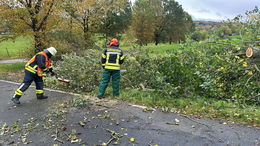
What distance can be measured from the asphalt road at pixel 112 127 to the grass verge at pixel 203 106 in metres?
0.26

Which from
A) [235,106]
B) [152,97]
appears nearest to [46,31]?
[152,97]

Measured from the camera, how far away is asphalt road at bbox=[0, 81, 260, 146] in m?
3.45

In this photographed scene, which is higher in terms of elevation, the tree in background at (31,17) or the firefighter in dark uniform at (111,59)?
the tree in background at (31,17)

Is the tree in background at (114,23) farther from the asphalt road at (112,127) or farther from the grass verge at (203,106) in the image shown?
the asphalt road at (112,127)

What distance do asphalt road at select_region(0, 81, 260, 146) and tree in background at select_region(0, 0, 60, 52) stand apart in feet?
22.8

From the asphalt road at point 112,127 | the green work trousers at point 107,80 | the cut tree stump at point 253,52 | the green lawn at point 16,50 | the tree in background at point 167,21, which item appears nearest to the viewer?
the asphalt road at point 112,127

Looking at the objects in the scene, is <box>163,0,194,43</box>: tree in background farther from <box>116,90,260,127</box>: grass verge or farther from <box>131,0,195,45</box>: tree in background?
<box>116,90,260,127</box>: grass verge

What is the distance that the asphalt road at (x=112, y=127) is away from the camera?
3.45 metres

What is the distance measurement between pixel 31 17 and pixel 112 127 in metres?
9.51

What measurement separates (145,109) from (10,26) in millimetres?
9924

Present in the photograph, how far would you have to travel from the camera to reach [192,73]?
543 centimetres

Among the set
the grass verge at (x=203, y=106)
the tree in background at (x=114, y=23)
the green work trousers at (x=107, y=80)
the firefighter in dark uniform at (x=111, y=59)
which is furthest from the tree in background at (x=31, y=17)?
the tree in background at (x=114, y=23)

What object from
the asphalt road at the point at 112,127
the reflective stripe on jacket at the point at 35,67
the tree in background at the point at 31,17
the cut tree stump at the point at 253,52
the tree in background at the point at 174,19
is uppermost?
the tree in background at the point at 174,19

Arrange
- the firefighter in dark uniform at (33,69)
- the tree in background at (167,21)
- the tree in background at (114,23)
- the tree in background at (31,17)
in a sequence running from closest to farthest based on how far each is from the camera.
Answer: the firefighter in dark uniform at (33,69) → the tree in background at (31,17) → the tree in background at (114,23) → the tree in background at (167,21)
